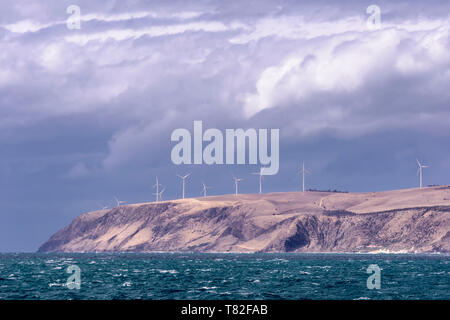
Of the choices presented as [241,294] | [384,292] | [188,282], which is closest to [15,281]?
[188,282]

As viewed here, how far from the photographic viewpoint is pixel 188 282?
115500mm
